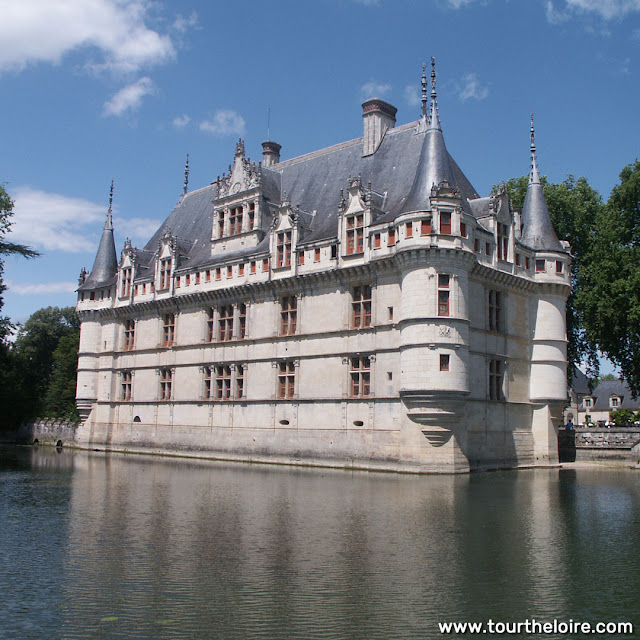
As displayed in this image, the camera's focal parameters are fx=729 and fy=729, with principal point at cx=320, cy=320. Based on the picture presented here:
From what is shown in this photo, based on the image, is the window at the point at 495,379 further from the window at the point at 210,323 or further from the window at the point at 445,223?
the window at the point at 210,323

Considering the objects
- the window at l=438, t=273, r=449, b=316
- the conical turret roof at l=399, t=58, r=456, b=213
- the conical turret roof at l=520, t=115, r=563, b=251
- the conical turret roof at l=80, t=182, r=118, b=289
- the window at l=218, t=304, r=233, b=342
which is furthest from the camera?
the conical turret roof at l=80, t=182, r=118, b=289

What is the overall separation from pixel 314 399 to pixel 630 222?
66.8ft

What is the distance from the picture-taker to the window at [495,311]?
112ft

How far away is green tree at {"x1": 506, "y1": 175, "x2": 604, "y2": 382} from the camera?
143 ft

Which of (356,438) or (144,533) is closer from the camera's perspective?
(144,533)

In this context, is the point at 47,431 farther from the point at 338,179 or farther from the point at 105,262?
the point at 338,179

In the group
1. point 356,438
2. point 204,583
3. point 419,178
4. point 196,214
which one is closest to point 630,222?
point 419,178

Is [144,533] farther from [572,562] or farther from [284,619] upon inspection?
[572,562]

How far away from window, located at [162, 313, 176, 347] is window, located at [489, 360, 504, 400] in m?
18.8

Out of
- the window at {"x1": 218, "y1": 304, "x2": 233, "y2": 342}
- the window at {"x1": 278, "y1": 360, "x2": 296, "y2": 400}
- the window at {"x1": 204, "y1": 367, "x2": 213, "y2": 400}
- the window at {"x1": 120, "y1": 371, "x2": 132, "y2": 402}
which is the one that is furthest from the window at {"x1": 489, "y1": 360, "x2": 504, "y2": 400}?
the window at {"x1": 120, "y1": 371, "x2": 132, "y2": 402}

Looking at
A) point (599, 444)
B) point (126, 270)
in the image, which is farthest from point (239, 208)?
point (599, 444)

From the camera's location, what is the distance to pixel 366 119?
3872 centimetres

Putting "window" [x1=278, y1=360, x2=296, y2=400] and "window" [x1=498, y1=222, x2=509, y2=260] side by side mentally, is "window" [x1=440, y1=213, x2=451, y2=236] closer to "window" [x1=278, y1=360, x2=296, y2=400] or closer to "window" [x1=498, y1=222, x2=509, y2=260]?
"window" [x1=498, y1=222, x2=509, y2=260]

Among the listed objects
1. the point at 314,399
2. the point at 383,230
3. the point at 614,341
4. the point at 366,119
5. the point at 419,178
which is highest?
the point at 366,119
